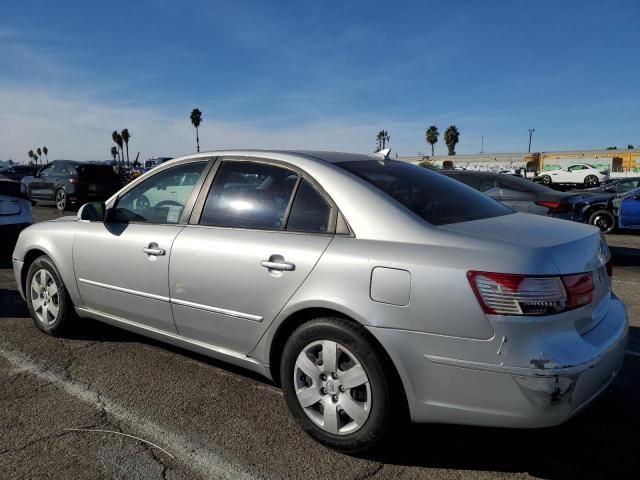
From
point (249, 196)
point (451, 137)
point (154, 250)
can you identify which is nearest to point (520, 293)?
point (249, 196)

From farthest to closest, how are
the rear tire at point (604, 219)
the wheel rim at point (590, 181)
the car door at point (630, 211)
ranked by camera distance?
the wheel rim at point (590, 181) < the rear tire at point (604, 219) < the car door at point (630, 211)

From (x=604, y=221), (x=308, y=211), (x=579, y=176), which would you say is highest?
(x=308, y=211)

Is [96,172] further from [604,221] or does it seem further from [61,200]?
[604,221]

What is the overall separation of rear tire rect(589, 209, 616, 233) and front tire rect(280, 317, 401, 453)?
11361 millimetres

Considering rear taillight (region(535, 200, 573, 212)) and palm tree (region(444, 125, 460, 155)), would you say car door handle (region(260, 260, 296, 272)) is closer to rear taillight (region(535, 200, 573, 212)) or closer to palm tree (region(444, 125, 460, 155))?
rear taillight (region(535, 200, 573, 212))

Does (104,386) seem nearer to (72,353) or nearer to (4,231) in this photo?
(72,353)

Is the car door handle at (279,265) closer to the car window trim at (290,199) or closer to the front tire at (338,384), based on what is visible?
the car window trim at (290,199)

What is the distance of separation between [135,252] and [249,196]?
3.14 ft

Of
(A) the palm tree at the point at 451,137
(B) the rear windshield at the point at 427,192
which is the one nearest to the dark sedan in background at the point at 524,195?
(B) the rear windshield at the point at 427,192

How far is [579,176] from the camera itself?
37281 millimetres

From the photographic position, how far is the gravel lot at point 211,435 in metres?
2.55

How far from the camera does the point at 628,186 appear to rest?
1434 centimetres

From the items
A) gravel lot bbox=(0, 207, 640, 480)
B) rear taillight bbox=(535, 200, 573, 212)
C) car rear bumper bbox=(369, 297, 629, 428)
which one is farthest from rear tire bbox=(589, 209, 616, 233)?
car rear bumper bbox=(369, 297, 629, 428)

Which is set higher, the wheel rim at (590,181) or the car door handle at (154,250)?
the car door handle at (154,250)
